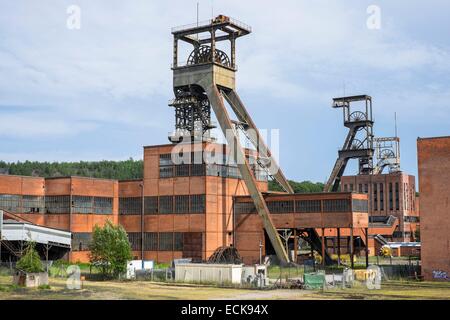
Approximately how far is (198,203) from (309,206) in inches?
451

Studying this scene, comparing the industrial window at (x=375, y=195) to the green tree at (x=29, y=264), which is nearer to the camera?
the green tree at (x=29, y=264)

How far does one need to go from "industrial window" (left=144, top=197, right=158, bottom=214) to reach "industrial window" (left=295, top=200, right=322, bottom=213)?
15915 millimetres

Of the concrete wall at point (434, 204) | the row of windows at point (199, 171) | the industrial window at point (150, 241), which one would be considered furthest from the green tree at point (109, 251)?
the concrete wall at point (434, 204)

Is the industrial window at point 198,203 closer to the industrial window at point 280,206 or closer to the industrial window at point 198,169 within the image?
the industrial window at point 198,169

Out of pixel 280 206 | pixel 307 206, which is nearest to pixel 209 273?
pixel 307 206

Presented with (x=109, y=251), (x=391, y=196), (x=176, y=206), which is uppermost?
(x=391, y=196)

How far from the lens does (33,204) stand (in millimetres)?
67938

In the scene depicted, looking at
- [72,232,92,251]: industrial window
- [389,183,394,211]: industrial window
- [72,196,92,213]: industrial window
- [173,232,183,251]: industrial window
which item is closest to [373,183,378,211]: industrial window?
[389,183,394,211]: industrial window

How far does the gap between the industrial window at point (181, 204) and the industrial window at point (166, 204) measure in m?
0.84

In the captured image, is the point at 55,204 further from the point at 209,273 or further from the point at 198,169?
the point at 209,273

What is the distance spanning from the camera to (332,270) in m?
56.4

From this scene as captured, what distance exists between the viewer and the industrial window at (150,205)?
6794 centimetres
